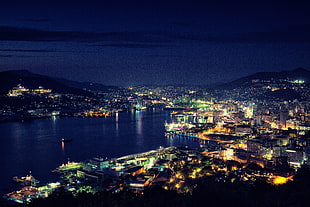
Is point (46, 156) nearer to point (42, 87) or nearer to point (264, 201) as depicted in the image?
point (264, 201)

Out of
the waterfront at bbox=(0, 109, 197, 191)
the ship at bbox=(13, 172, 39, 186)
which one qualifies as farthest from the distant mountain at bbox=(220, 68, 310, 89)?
the ship at bbox=(13, 172, 39, 186)

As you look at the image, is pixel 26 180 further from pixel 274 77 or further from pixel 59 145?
pixel 274 77

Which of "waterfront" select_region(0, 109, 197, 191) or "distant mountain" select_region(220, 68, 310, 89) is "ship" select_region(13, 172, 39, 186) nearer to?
"waterfront" select_region(0, 109, 197, 191)

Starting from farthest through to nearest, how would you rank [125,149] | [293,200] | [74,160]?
[125,149]
[74,160]
[293,200]

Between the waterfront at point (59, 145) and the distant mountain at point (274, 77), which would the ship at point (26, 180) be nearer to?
the waterfront at point (59, 145)

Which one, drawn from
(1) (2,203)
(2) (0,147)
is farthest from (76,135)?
(1) (2,203)

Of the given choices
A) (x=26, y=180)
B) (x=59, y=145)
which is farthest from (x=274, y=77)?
(x=26, y=180)

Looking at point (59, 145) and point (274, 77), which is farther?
point (274, 77)

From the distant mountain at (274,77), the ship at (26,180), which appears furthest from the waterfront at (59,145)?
the distant mountain at (274,77)
